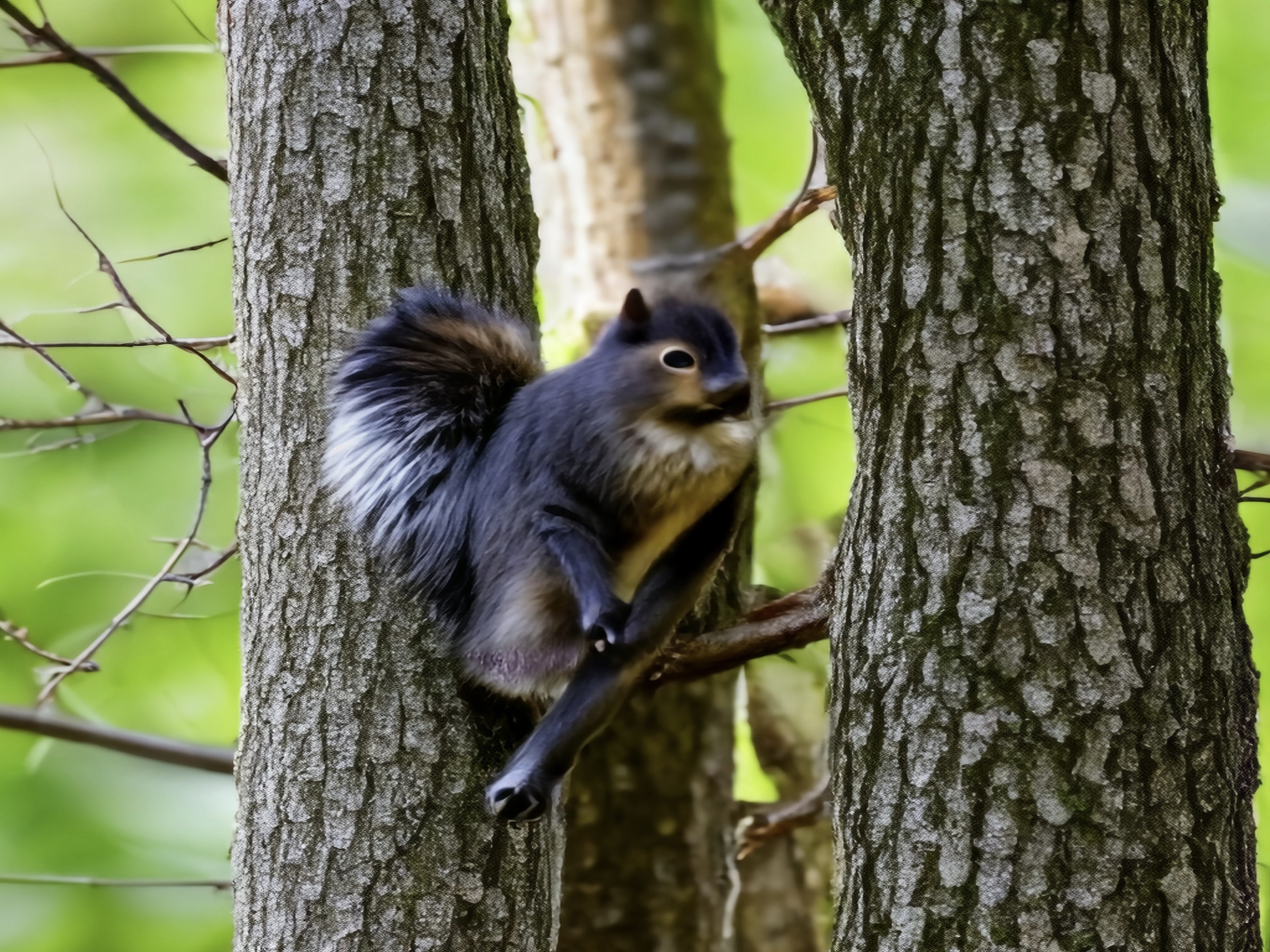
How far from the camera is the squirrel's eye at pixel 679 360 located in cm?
146

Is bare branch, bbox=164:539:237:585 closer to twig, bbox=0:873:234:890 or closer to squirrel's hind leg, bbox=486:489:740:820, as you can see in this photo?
twig, bbox=0:873:234:890

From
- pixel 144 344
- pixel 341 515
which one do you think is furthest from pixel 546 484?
pixel 144 344

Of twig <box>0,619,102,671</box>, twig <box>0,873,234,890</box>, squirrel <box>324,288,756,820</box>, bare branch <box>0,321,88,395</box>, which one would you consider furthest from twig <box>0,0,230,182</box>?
twig <box>0,873,234,890</box>

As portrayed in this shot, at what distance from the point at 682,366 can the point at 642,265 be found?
205cm

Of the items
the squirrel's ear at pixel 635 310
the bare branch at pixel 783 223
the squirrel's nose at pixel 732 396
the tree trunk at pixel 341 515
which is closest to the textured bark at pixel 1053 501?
the squirrel's nose at pixel 732 396

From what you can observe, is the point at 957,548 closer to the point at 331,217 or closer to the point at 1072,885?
the point at 1072,885

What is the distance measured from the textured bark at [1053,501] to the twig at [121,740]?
1.85 meters

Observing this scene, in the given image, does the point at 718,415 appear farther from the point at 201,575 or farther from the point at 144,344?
the point at 201,575

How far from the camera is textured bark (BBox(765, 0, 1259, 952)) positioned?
1.36 metres

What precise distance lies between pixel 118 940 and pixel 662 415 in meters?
2.58

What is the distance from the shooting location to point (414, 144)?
1787 millimetres

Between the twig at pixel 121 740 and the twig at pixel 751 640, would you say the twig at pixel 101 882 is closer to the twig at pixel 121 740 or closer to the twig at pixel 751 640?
the twig at pixel 121 740

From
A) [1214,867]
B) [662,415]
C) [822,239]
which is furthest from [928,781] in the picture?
[822,239]

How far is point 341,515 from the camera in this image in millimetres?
1696
